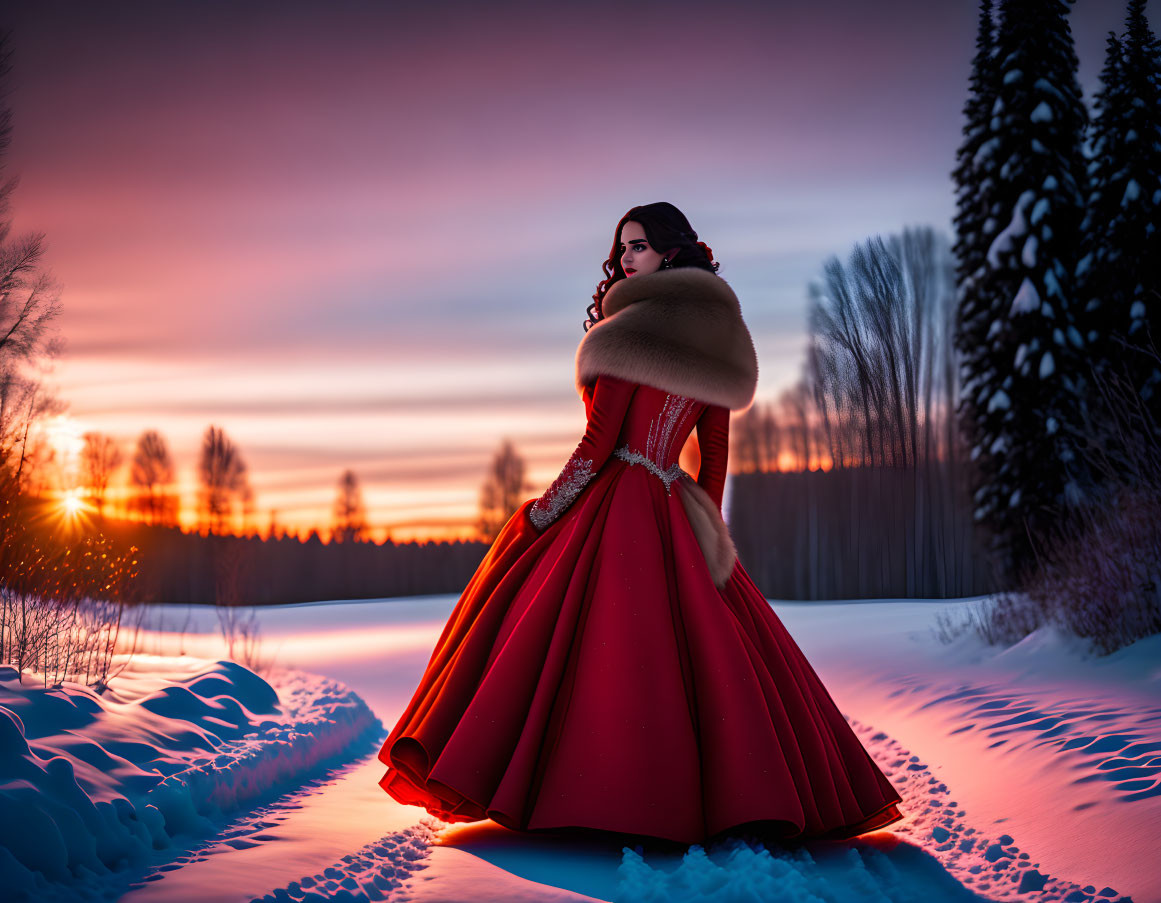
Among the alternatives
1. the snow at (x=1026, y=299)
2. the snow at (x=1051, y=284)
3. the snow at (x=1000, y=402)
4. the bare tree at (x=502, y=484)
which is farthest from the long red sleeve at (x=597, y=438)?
the bare tree at (x=502, y=484)

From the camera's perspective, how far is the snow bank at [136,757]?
9.82ft

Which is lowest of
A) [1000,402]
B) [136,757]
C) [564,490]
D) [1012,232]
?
[136,757]

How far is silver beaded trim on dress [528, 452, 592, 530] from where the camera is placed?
395 centimetres

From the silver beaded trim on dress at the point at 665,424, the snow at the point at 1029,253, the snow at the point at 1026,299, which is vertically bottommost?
the silver beaded trim on dress at the point at 665,424

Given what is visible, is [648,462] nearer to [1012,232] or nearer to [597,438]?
[597,438]

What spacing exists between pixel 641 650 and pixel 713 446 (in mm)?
1149

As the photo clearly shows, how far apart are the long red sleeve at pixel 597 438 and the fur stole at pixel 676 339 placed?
2.8 inches

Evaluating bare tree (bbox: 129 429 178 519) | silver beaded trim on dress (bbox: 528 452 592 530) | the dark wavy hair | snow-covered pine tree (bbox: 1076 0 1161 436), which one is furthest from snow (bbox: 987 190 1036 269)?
bare tree (bbox: 129 429 178 519)

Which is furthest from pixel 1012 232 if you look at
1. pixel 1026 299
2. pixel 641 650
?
pixel 641 650

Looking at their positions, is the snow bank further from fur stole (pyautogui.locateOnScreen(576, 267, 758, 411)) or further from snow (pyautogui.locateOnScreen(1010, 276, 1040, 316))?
snow (pyautogui.locateOnScreen(1010, 276, 1040, 316))

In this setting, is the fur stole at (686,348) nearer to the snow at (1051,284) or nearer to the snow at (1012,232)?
the snow at (1051,284)

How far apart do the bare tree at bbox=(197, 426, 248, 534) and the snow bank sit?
20587 mm

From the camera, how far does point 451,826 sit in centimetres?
407

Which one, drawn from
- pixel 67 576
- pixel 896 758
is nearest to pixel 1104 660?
pixel 896 758
